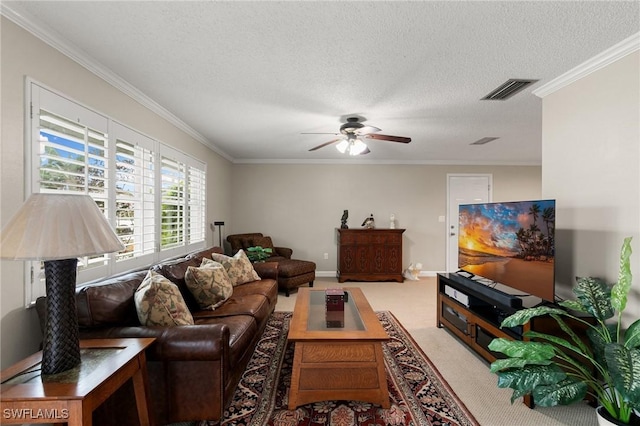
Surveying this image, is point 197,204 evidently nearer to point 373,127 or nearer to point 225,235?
point 225,235

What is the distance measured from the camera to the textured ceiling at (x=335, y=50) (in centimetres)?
160

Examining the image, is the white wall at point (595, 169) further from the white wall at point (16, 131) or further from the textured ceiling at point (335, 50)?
the white wall at point (16, 131)

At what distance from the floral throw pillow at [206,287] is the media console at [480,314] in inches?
91.3

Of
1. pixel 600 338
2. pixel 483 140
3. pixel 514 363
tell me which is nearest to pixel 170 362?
pixel 514 363

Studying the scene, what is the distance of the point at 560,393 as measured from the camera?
1.62m

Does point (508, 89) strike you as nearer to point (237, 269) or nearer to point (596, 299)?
point (596, 299)

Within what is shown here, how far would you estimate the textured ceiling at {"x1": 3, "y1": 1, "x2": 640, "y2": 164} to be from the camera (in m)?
1.60

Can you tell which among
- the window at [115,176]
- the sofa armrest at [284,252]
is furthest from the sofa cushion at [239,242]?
the window at [115,176]

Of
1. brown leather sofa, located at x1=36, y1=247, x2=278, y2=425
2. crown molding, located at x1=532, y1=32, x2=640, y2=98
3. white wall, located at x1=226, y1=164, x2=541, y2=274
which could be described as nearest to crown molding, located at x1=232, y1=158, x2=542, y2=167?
white wall, located at x1=226, y1=164, x2=541, y2=274

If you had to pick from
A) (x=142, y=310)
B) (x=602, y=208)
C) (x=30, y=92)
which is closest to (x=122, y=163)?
(x=30, y=92)

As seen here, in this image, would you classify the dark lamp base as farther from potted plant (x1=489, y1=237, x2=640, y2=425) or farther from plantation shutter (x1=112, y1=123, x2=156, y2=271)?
potted plant (x1=489, y1=237, x2=640, y2=425)

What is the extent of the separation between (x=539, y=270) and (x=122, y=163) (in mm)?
3496

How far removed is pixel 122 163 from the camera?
2.54m

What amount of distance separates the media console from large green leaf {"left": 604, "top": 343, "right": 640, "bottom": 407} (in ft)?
1.81
